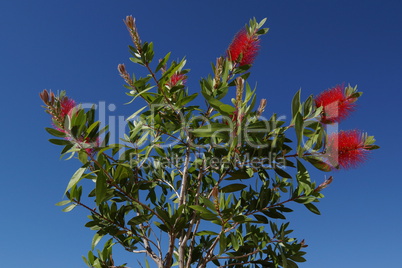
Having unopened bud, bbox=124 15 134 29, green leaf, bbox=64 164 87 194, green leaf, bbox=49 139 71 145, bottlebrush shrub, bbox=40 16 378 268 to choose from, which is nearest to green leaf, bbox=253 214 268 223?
bottlebrush shrub, bbox=40 16 378 268

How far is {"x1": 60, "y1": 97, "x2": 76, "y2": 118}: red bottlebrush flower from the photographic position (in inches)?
65.7

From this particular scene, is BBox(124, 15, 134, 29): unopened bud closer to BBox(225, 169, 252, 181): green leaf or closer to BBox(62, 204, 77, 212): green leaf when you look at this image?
BBox(225, 169, 252, 181): green leaf

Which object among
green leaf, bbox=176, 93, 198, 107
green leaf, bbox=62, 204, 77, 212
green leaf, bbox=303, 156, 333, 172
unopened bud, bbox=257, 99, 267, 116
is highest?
unopened bud, bbox=257, 99, 267, 116

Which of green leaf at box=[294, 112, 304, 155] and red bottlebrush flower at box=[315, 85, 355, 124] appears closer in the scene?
green leaf at box=[294, 112, 304, 155]

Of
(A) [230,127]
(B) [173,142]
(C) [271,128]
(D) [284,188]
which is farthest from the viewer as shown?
(B) [173,142]

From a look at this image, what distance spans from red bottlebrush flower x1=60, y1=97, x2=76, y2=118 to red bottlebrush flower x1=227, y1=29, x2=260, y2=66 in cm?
94

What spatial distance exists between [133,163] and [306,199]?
3.22 ft

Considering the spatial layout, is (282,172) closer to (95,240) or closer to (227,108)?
(227,108)

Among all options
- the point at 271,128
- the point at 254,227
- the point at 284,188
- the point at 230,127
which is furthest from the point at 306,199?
the point at 230,127

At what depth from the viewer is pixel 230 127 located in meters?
1.68

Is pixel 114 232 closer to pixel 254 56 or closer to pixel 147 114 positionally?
pixel 147 114

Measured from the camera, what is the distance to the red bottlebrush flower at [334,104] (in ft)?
5.71

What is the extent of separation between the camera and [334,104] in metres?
1.73

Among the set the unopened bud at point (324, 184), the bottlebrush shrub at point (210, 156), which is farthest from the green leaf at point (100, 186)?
the unopened bud at point (324, 184)
